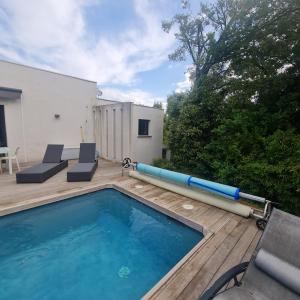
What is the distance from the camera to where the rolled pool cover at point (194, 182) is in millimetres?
3858

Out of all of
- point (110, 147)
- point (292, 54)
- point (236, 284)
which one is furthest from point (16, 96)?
point (292, 54)

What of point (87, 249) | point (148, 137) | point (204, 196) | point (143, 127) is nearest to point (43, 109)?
point (143, 127)

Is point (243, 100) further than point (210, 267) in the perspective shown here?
Yes

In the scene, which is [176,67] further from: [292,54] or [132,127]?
[292,54]

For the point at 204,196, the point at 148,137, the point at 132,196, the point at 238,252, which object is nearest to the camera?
the point at 238,252

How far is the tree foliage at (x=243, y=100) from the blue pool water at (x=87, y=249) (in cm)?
238

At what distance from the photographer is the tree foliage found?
4.50m

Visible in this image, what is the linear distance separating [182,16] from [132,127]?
5466mm

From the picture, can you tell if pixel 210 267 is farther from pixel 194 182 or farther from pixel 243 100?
pixel 243 100

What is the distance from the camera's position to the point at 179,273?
2330 millimetres

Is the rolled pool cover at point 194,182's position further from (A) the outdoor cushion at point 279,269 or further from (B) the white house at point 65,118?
(B) the white house at point 65,118

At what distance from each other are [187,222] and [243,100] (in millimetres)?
5033

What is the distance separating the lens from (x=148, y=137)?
8.84m

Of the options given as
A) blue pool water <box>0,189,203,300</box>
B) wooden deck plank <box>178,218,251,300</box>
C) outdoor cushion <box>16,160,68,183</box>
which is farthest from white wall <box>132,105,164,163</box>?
wooden deck plank <box>178,218,251,300</box>
